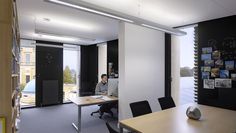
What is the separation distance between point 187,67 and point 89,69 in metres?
4.62

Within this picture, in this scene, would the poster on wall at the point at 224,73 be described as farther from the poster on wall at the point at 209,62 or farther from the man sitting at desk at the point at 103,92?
the man sitting at desk at the point at 103,92

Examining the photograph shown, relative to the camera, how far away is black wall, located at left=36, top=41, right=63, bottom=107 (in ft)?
20.6

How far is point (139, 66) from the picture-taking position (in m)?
4.03

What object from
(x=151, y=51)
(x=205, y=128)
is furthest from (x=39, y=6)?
(x=205, y=128)

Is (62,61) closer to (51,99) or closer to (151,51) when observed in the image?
(51,99)

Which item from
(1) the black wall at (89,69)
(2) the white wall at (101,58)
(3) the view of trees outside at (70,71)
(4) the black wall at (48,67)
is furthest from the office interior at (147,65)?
A: (2) the white wall at (101,58)

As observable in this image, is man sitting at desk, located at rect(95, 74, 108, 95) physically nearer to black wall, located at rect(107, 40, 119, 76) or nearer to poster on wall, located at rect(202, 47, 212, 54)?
black wall, located at rect(107, 40, 119, 76)

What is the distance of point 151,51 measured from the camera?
14.3ft

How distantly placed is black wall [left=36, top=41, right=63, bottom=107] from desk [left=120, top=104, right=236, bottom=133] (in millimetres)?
5078

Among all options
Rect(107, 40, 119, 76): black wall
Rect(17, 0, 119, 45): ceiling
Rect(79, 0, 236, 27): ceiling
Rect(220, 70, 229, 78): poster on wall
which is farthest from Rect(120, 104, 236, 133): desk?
Rect(107, 40, 119, 76): black wall

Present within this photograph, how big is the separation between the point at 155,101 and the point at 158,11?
7.95 ft

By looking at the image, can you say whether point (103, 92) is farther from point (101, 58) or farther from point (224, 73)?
point (224, 73)

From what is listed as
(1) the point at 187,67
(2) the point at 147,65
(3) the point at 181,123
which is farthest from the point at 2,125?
(1) the point at 187,67

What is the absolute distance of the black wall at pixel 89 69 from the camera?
7.29 m
